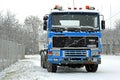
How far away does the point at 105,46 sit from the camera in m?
84.8

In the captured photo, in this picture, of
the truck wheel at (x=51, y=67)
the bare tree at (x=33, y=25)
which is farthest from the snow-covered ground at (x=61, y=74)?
the bare tree at (x=33, y=25)

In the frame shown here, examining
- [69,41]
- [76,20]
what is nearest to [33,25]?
[76,20]

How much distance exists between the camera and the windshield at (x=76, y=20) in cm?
2036

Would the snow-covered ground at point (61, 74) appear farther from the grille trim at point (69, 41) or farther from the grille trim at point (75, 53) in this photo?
the grille trim at point (69, 41)

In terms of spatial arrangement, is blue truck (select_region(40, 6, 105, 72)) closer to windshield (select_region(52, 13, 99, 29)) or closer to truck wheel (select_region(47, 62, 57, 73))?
windshield (select_region(52, 13, 99, 29))

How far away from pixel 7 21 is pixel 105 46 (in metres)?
23.2

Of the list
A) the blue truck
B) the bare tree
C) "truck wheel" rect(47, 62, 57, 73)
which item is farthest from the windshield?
the bare tree

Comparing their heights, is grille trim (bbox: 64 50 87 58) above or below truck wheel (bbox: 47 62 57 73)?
above

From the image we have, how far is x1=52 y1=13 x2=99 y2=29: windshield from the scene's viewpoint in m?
20.4

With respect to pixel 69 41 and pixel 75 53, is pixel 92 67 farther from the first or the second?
pixel 69 41

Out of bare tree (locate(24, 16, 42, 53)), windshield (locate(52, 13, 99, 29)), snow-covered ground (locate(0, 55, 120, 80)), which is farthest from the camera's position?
bare tree (locate(24, 16, 42, 53))

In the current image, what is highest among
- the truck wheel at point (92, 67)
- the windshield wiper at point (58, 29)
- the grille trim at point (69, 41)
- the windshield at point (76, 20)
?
the windshield at point (76, 20)

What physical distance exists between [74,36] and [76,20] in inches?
37.8

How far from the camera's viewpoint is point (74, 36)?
66.2 feet
